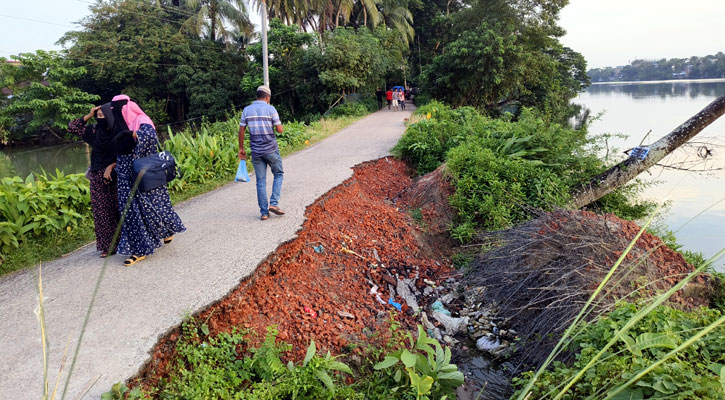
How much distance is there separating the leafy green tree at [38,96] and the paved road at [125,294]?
84.7ft

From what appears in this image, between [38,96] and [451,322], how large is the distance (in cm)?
3015

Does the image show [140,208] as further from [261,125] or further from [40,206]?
[40,206]

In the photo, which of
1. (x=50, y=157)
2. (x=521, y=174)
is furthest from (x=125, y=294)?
(x=50, y=157)

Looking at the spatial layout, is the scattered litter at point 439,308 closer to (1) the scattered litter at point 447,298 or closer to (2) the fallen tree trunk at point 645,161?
(1) the scattered litter at point 447,298

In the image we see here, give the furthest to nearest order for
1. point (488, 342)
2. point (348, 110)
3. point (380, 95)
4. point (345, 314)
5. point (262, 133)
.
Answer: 1. point (380, 95)
2. point (348, 110)
3. point (262, 133)
4. point (488, 342)
5. point (345, 314)

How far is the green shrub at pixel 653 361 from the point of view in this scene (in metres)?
2.29

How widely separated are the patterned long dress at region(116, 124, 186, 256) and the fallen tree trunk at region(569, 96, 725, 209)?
5748mm

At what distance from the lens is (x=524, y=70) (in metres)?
23.1

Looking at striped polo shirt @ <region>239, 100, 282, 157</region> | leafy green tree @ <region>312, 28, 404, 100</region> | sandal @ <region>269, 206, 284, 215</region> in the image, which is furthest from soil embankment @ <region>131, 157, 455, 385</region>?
leafy green tree @ <region>312, 28, 404, 100</region>

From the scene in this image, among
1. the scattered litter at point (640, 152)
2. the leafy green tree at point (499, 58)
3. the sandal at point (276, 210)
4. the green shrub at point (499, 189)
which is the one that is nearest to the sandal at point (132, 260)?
the sandal at point (276, 210)

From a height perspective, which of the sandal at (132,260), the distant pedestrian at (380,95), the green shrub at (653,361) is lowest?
the green shrub at (653,361)

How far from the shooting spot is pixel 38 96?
25.9 m

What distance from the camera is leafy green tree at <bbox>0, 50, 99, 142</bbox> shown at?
2550cm

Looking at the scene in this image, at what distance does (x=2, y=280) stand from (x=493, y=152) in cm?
706
